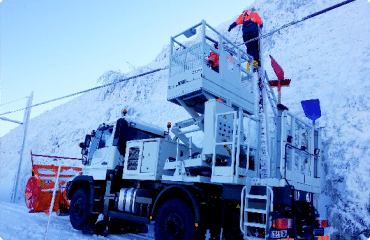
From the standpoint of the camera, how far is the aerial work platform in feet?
22.1

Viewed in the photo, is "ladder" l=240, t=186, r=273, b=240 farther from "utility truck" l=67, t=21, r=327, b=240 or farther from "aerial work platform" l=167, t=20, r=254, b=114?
"aerial work platform" l=167, t=20, r=254, b=114

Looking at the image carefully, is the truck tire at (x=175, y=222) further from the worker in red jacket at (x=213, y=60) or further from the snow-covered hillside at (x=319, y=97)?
the snow-covered hillside at (x=319, y=97)

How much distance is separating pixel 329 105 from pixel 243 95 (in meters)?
5.49

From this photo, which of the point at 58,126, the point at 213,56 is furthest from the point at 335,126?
the point at 58,126

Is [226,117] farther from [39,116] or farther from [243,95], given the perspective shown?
[39,116]

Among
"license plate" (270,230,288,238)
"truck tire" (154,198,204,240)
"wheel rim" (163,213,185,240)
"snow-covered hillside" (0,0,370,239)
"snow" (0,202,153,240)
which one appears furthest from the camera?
"snow-covered hillside" (0,0,370,239)

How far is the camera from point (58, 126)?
1125 inches

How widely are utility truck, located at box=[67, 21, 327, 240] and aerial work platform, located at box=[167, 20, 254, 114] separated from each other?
0.02 metres

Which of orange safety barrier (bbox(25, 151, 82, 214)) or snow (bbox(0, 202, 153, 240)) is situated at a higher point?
orange safety barrier (bbox(25, 151, 82, 214))

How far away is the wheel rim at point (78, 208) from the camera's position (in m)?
8.95

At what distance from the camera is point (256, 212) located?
16.7ft

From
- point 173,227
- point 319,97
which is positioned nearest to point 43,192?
point 173,227

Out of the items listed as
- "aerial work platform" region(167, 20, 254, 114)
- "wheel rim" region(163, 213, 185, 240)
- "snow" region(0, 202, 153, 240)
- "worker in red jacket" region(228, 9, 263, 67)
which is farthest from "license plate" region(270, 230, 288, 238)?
"worker in red jacket" region(228, 9, 263, 67)

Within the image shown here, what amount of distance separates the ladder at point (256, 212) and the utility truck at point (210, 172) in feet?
0.05
